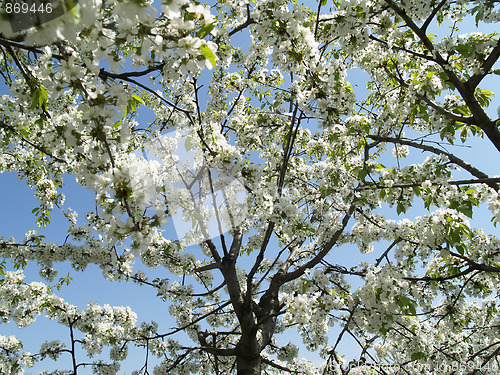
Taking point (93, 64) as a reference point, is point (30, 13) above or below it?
below

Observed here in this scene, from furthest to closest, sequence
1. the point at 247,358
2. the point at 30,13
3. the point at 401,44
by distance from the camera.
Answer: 1. the point at 247,358
2. the point at 401,44
3. the point at 30,13

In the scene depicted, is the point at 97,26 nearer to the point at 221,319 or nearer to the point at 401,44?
the point at 401,44

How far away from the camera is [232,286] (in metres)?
Result: 5.18

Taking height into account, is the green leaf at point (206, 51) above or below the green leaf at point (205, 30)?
below

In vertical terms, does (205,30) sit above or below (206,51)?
above

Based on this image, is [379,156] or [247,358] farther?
[379,156]

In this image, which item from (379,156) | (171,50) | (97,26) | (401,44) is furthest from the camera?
(379,156)

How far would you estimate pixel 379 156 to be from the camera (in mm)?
7148

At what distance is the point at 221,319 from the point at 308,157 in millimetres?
4358

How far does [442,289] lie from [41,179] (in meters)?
7.67

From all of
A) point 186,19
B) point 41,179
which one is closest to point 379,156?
point 186,19

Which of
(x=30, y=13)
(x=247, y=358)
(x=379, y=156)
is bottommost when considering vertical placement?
(x=247, y=358)

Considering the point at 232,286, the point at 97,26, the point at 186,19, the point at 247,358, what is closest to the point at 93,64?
the point at 97,26

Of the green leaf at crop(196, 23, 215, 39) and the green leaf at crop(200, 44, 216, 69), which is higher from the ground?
the green leaf at crop(196, 23, 215, 39)
